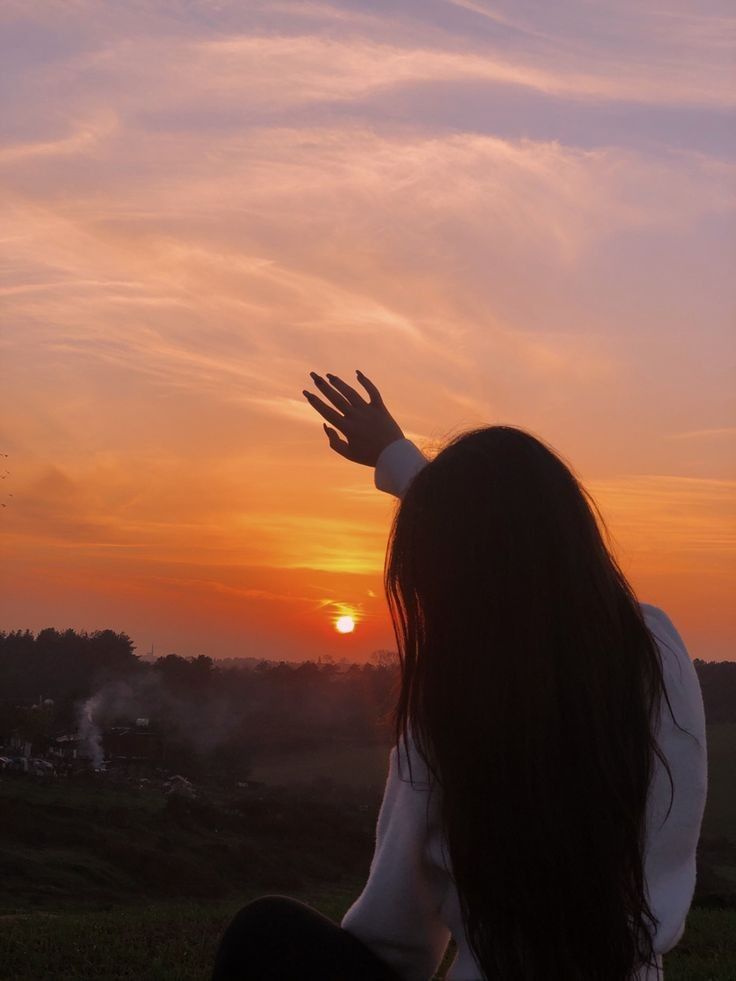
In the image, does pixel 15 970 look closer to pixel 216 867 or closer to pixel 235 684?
pixel 216 867

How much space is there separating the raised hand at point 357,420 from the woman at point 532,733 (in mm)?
652

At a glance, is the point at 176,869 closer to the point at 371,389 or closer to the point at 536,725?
the point at 371,389

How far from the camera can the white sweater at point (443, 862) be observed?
162 cm

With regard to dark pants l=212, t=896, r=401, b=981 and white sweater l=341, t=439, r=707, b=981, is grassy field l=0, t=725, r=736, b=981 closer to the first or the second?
dark pants l=212, t=896, r=401, b=981

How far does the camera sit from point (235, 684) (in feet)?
99.6

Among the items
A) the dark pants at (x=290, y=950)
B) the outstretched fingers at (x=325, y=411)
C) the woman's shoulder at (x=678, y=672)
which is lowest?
the dark pants at (x=290, y=950)

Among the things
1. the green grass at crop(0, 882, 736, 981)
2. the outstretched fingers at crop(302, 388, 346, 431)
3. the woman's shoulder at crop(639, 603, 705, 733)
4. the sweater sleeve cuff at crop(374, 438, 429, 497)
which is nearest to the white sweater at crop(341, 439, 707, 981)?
the woman's shoulder at crop(639, 603, 705, 733)

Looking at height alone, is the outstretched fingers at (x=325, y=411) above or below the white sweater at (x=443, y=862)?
above

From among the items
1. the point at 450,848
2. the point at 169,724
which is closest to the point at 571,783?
the point at 450,848

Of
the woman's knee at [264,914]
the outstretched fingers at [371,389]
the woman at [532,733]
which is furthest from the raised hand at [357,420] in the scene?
the woman's knee at [264,914]

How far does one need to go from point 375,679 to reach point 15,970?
23.8 m

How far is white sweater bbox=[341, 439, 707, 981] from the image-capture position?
1624mm

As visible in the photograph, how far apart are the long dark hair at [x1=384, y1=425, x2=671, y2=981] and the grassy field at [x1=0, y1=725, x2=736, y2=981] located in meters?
3.70

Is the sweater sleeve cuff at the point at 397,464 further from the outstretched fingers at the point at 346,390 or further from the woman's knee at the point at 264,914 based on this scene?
the woman's knee at the point at 264,914
